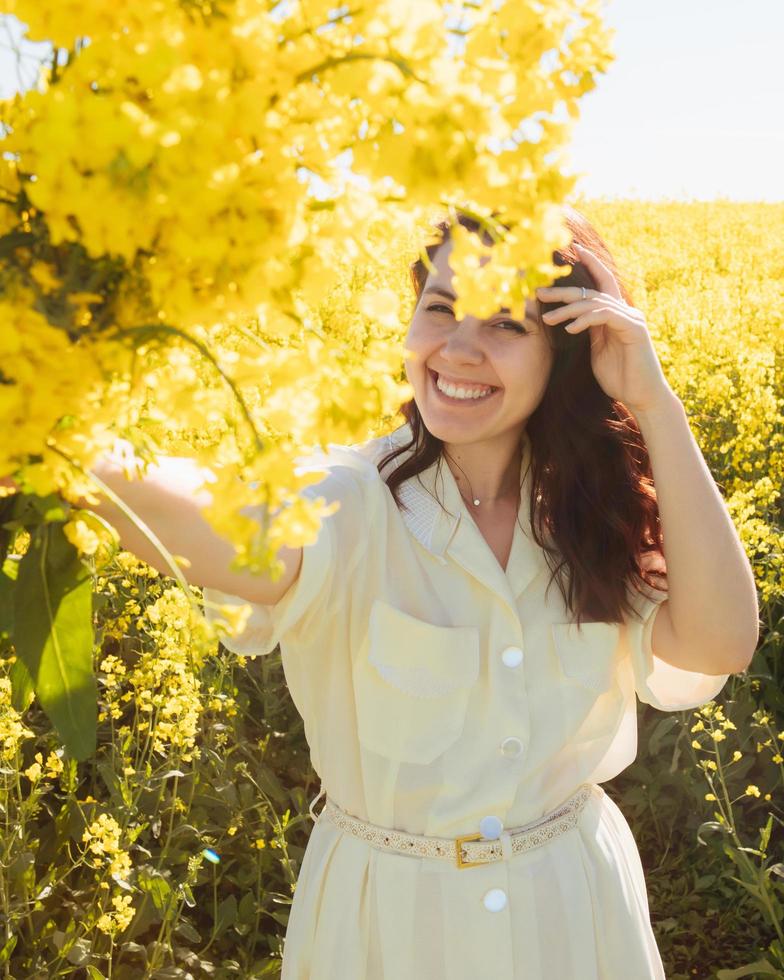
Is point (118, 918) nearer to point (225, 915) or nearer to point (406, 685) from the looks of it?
point (225, 915)

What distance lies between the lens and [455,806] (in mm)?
1521

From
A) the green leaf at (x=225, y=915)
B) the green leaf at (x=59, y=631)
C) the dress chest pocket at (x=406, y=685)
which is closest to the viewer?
the green leaf at (x=59, y=631)

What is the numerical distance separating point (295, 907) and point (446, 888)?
0.97 ft

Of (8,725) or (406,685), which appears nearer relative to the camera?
(406,685)

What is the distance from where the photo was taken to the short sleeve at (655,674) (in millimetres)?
1688

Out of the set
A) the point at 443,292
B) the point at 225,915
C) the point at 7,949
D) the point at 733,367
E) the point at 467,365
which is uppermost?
the point at 443,292

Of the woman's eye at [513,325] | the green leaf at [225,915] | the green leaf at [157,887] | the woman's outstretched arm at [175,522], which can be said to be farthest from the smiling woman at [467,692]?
the green leaf at [225,915]

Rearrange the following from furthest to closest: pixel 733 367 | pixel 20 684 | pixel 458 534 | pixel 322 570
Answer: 1. pixel 733 367
2. pixel 458 534
3. pixel 322 570
4. pixel 20 684

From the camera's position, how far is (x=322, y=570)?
1312mm

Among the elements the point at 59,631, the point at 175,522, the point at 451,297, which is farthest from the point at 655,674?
the point at 59,631

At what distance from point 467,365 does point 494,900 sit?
2.62 feet

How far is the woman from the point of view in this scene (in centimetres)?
151

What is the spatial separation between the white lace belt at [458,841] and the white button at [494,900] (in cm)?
4

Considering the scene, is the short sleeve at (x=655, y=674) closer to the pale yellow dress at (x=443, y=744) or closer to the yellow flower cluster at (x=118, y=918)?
the pale yellow dress at (x=443, y=744)
